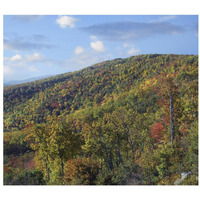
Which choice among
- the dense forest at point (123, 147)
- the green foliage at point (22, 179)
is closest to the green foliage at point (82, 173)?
the dense forest at point (123, 147)

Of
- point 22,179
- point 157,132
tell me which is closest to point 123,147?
point 157,132

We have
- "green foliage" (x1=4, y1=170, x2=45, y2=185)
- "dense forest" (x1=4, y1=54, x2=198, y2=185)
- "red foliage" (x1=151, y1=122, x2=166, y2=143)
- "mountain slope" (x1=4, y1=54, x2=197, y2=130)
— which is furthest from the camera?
"mountain slope" (x1=4, y1=54, x2=197, y2=130)

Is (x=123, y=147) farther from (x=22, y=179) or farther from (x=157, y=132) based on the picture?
(x=22, y=179)

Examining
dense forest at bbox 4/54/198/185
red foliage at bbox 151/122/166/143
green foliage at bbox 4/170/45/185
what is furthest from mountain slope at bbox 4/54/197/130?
green foliage at bbox 4/170/45/185

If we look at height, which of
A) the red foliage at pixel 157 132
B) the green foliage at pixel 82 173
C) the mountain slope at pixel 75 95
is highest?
the mountain slope at pixel 75 95

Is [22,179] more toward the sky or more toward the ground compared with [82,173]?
more toward the ground

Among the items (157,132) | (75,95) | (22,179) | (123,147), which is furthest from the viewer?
(75,95)

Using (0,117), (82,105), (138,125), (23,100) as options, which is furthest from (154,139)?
(23,100)

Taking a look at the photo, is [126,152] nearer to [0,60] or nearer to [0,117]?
[0,117]

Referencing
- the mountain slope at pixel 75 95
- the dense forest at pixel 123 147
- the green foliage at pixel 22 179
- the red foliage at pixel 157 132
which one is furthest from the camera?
the mountain slope at pixel 75 95

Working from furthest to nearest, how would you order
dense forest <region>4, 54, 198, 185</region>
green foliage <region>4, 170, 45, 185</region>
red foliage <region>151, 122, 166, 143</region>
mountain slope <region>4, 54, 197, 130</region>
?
1. mountain slope <region>4, 54, 197, 130</region>
2. red foliage <region>151, 122, 166, 143</region>
3. green foliage <region>4, 170, 45, 185</region>
4. dense forest <region>4, 54, 198, 185</region>

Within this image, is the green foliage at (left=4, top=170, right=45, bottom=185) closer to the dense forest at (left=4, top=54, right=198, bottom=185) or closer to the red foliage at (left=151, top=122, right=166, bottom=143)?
the dense forest at (left=4, top=54, right=198, bottom=185)

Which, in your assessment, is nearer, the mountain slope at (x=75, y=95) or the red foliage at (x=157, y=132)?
the red foliage at (x=157, y=132)

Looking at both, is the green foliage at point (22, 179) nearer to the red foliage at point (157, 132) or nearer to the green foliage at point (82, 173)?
the green foliage at point (82, 173)
